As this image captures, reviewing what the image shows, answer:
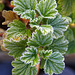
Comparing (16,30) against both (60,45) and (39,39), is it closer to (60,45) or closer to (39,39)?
(39,39)

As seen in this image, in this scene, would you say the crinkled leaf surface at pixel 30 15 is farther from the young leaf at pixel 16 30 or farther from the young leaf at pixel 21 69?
the young leaf at pixel 21 69

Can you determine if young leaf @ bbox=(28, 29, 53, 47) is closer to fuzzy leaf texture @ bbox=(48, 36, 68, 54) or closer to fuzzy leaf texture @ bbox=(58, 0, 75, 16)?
fuzzy leaf texture @ bbox=(48, 36, 68, 54)

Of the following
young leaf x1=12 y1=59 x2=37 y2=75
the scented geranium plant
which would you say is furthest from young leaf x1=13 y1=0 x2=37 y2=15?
young leaf x1=12 y1=59 x2=37 y2=75

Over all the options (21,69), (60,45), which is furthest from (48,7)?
(21,69)

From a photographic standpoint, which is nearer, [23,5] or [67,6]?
[23,5]

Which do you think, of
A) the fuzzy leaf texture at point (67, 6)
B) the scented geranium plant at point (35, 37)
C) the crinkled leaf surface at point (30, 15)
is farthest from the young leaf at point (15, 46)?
the fuzzy leaf texture at point (67, 6)
